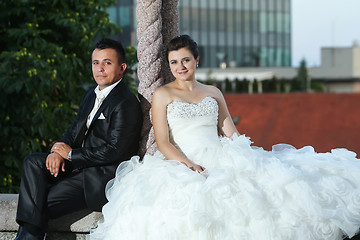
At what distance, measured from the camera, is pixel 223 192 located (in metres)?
3.07

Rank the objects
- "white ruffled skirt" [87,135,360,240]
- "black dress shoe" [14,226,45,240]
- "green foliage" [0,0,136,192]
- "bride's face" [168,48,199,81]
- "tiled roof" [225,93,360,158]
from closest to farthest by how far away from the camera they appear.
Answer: "white ruffled skirt" [87,135,360,240], "black dress shoe" [14,226,45,240], "bride's face" [168,48,199,81], "green foliage" [0,0,136,192], "tiled roof" [225,93,360,158]

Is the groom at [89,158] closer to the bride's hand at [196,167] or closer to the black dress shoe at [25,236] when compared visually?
the black dress shoe at [25,236]

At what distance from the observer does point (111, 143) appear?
358cm

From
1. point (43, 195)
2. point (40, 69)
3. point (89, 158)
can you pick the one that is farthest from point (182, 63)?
point (40, 69)

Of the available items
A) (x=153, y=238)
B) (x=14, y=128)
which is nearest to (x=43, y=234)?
(x=153, y=238)

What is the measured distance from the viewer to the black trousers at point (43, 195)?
3443mm

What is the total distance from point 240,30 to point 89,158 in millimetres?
57148

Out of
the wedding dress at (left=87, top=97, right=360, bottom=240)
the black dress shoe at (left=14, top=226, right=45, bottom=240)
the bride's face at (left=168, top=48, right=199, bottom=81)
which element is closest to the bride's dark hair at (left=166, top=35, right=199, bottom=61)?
the bride's face at (left=168, top=48, right=199, bottom=81)

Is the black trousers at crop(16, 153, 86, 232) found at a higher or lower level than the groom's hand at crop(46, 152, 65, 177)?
lower

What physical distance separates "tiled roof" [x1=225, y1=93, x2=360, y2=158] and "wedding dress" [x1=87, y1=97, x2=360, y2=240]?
20.5 meters

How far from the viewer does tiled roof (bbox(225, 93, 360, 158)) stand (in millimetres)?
24609

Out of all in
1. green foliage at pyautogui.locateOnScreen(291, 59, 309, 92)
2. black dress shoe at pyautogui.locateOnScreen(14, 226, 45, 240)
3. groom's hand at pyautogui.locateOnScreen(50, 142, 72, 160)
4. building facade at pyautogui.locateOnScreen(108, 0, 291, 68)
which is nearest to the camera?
black dress shoe at pyautogui.locateOnScreen(14, 226, 45, 240)

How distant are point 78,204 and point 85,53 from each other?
411 centimetres

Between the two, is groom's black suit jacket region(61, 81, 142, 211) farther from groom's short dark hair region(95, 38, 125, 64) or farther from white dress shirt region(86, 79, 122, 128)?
groom's short dark hair region(95, 38, 125, 64)
